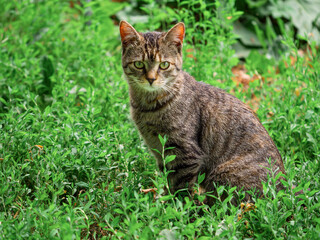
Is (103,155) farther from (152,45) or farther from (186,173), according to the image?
(152,45)

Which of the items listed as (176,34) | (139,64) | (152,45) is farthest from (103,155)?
(176,34)

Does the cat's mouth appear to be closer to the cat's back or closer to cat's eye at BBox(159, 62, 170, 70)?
cat's eye at BBox(159, 62, 170, 70)

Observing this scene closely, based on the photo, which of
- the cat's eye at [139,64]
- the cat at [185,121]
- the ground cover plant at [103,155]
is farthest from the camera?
the cat's eye at [139,64]

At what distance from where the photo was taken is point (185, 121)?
359 cm

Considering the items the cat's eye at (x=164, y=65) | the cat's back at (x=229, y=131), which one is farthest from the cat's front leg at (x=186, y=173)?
the cat's eye at (x=164, y=65)

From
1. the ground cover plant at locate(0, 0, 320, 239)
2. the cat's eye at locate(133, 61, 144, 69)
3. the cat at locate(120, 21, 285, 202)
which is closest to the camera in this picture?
the ground cover plant at locate(0, 0, 320, 239)

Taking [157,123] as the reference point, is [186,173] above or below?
below

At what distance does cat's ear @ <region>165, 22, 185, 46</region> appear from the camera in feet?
11.8

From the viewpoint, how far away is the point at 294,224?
9.08 feet

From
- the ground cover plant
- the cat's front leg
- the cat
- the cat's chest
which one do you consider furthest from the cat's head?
the cat's front leg

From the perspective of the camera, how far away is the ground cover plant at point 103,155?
2770 millimetres

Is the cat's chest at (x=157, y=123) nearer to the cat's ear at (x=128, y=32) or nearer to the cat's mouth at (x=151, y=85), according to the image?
the cat's mouth at (x=151, y=85)

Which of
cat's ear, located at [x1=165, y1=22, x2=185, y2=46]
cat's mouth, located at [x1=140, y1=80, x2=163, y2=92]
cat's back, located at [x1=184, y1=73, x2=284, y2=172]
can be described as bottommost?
cat's back, located at [x1=184, y1=73, x2=284, y2=172]

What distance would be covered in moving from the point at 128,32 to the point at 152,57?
12.9 inches
